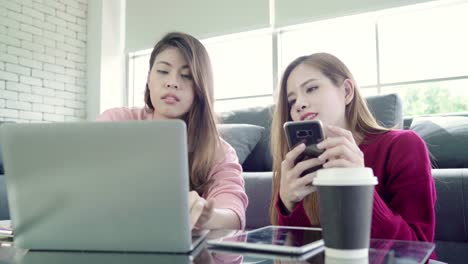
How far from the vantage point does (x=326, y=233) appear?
0.51 metres

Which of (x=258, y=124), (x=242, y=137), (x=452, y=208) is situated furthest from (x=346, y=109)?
(x=258, y=124)

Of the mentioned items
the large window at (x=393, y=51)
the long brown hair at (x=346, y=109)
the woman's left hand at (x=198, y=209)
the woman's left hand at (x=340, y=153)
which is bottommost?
the woman's left hand at (x=198, y=209)

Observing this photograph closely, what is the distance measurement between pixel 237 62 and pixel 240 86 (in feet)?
0.67

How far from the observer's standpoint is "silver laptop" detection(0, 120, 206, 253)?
55cm

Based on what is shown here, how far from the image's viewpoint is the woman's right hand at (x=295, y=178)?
2.55 feet

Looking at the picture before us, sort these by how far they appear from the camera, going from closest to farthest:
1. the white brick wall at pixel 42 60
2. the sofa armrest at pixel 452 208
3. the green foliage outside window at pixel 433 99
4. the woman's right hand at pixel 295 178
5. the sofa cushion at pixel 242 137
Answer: the woman's right hand at pixel 295 178 → the sofa armrest at pixel 452 208 → the sofa cushion at pixel 242 137 → the green foliage outside window at pixel 433 99 → the white brick wall at pixel 42 60

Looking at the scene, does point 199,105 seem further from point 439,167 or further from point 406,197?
point 439,167

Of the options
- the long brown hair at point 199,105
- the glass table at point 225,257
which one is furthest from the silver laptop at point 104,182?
the long brown hair at point 199,105

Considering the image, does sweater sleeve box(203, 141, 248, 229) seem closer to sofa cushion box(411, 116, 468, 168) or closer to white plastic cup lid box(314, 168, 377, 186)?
white plastic cup lid box(314, 168, 377, 186)

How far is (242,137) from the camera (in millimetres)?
2082

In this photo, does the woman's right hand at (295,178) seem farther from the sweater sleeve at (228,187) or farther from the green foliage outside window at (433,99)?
the green foliage outside window at (433,99)

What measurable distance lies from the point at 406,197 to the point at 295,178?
10.2 inches

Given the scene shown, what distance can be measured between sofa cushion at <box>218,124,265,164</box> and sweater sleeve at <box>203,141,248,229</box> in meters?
0.88

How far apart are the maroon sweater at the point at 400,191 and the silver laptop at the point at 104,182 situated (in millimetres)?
385
